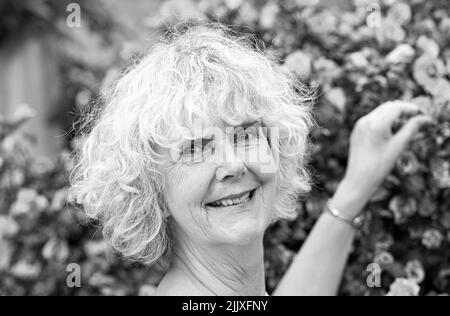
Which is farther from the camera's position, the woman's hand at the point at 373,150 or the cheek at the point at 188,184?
the woman's hand at the point at 373,150

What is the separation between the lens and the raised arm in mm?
2066

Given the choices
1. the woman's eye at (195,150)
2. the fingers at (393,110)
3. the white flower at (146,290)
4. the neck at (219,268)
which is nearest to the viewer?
the woman's eye at (195,150)

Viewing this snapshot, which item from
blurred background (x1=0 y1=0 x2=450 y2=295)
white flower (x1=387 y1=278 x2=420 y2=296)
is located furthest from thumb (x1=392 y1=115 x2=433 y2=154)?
white flower (x1=387 y1=278 x2=420 y2=296)

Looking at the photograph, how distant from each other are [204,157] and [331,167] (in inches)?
31.0

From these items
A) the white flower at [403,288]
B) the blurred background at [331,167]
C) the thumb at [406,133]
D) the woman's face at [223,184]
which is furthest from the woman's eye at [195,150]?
the white flower at [403,288]

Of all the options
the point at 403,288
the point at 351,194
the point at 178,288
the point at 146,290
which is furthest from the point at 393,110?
the point at 146,290

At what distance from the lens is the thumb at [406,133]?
6.74ft

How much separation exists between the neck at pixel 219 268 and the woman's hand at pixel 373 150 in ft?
1.21

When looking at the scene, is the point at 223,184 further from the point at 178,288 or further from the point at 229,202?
the point at 178,288

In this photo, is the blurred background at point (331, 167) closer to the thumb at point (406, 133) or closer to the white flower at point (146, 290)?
the white flower at point (146, 290)

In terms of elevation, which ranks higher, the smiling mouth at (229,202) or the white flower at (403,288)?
the smiling mouth at (229,202)

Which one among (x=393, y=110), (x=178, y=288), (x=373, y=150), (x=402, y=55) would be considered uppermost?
(x=402, y=55)

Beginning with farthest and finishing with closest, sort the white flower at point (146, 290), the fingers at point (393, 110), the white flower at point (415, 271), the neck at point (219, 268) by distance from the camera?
1. the white flower at point (146, 290)
2. the white flower at point (415, 271)
3. the fingers at point (393, 110)
4. the neck at point (219, 268)

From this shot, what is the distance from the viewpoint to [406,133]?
205 cm
